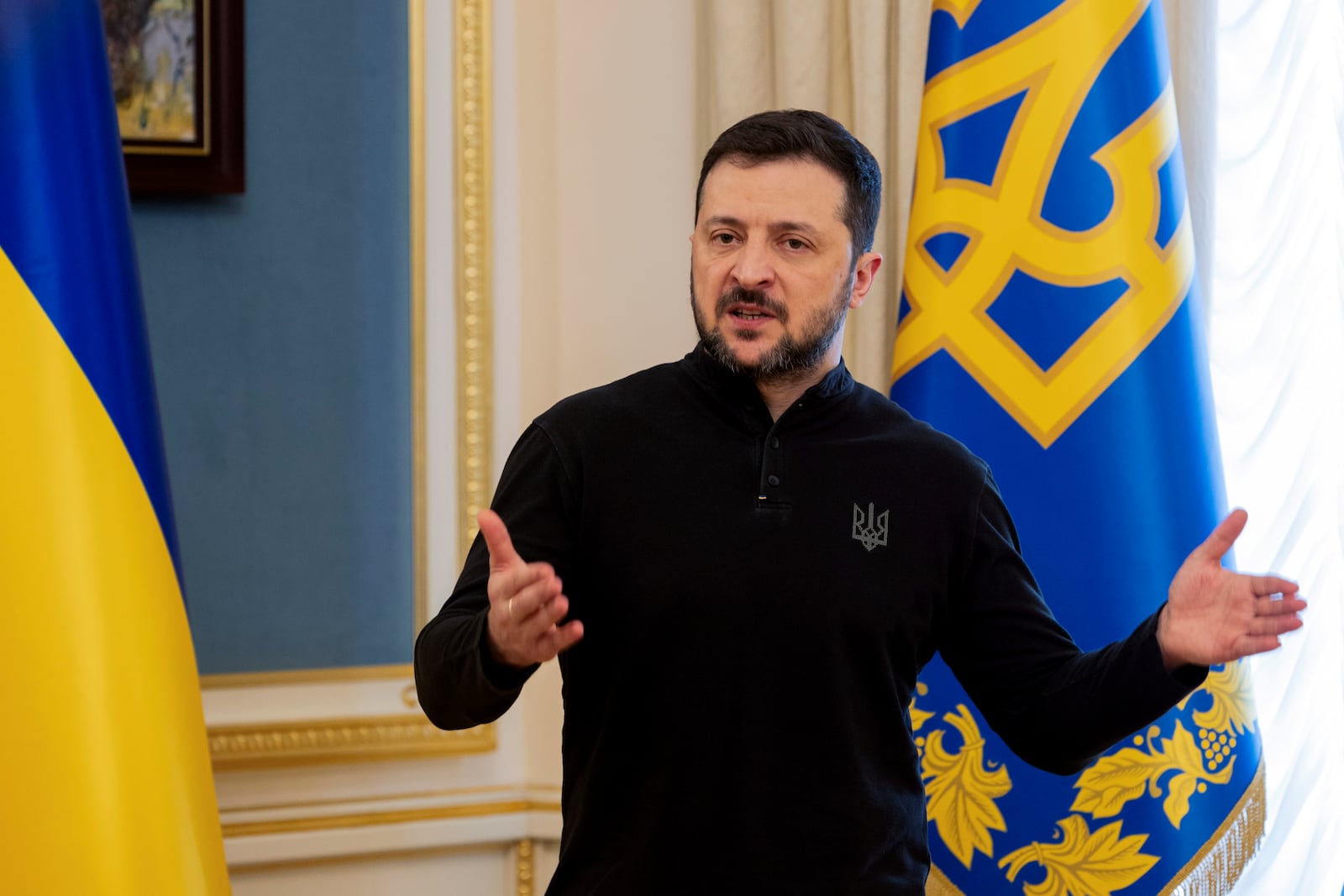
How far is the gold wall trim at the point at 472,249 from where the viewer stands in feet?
7.47

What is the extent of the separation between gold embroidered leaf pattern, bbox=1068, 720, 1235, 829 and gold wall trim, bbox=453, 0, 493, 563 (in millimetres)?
1133

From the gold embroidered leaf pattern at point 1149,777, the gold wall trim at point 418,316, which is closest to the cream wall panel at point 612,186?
the gold wall trim at point 418,316

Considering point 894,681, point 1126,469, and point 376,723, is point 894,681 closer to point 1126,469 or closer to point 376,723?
point 1126,469

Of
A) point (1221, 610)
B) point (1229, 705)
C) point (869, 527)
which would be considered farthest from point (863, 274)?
point (1229, 705)

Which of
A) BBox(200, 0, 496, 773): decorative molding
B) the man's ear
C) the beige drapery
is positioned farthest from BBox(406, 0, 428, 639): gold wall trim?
the man's ear

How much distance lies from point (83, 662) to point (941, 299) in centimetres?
126

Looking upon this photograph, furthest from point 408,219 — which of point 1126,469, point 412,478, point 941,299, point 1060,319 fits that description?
point 1126,469

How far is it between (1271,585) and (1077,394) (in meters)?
0.63

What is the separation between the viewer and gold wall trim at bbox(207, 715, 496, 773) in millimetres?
2098

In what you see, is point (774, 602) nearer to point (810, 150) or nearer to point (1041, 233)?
point (810, 150)

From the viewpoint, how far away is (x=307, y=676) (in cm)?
218

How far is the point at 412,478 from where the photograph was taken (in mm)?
2258

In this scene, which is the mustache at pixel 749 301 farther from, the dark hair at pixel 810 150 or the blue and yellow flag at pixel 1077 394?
the blue and yellow flag at pixel 1077 394

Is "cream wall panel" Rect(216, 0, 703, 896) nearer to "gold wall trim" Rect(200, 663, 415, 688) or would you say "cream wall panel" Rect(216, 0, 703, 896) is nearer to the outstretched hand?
"gold wall trim" Rect(200, 663, 415, 688)
